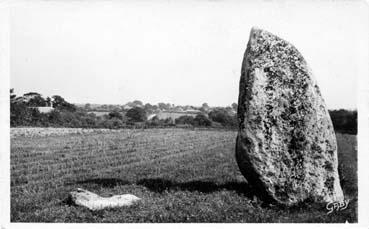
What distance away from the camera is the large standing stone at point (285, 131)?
405 inches

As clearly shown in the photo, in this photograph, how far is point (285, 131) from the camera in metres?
10.4

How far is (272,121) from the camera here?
33.9 ft

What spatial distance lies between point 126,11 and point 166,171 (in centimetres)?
592

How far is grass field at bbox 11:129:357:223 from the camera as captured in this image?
10484 mm

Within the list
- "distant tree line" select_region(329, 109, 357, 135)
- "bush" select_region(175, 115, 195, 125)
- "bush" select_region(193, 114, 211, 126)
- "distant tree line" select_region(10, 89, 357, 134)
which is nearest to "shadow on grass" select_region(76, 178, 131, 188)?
"distant tree line" select_region(10, 89, 357, 134)

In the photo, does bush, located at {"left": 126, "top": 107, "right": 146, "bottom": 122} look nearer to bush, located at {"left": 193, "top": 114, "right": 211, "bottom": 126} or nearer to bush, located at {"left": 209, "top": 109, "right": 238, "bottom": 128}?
bush, located at {"left": 193, "top": 114, "right": 211, "bottom": 126}

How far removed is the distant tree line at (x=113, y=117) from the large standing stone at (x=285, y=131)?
132 inches

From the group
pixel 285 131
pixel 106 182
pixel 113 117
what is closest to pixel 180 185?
pixel 106 182

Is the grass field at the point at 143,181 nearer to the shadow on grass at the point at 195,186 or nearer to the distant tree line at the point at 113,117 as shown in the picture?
the shadow on grass at the point at 195,186

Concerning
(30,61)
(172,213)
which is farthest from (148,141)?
(172,213)

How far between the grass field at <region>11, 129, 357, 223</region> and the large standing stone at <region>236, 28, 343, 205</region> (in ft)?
2.19

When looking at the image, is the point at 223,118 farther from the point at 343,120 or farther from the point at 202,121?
the point at 343,120

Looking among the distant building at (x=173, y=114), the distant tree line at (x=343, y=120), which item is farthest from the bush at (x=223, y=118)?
the distant tree line at (x=343, y=120)

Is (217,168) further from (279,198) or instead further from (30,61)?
(30,61)
